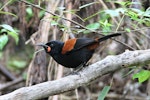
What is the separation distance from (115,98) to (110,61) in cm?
314

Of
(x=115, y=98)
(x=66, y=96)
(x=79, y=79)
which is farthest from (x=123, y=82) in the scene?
(x=79, y=79)

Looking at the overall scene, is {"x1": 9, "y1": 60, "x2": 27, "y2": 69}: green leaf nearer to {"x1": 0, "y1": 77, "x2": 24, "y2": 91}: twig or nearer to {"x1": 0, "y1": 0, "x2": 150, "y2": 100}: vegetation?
{"x1": 0, "y1": 0, "x2": 150, "y2": 100}: vegetation

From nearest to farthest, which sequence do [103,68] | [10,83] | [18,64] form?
[103,68] → [10,83] → [18,64]

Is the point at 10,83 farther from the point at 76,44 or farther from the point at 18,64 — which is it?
the point at 76,44

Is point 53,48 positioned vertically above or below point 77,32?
below

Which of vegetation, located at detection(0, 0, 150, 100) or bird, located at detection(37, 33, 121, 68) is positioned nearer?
vegetation, located at detection(0, 0, 150, 100)

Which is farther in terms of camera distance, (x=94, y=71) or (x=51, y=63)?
(x=51, y=63)

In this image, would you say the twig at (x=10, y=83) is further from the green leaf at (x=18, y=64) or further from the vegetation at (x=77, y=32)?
the green leaf at (x=18, y=64)

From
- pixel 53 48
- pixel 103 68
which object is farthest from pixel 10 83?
pixel 103 68

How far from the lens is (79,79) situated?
2.62 metres

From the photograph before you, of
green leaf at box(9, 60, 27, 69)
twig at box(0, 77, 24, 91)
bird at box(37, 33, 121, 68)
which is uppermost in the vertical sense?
bird at box(37, 33, 121, 68)

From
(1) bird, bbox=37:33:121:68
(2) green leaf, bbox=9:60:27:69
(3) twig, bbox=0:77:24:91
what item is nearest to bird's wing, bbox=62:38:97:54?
(1) bird, bbox=37:33:121:68

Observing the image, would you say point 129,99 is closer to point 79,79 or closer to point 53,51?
point 53,51

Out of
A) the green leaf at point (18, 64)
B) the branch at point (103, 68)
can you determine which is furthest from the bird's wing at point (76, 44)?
the green leaf at point (18, 64)
